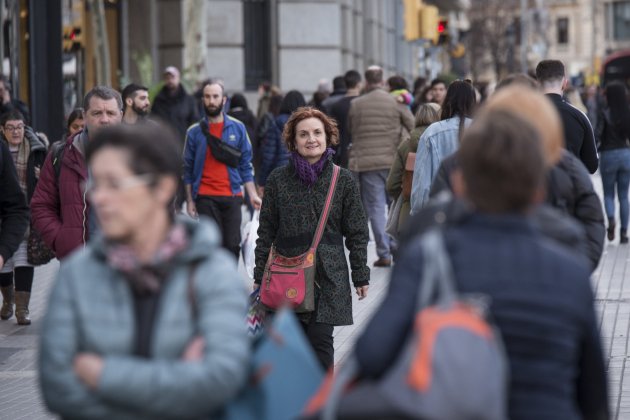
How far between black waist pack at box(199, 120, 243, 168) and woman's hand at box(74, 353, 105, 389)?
864 centimetres

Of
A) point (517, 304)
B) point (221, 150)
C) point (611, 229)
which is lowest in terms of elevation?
point (611, 229)

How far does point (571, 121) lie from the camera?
8.17 metres

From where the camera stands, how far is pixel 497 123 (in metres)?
3.58

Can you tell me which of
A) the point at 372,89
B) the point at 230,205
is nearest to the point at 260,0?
the point at 372,89

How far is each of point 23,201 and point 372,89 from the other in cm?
947

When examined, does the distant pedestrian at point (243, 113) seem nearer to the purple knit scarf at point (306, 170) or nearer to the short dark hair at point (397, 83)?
the short dark hair at point (397, 83)

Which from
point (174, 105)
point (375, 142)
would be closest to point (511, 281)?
point (375, 142)

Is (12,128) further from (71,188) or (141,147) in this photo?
(141,147)

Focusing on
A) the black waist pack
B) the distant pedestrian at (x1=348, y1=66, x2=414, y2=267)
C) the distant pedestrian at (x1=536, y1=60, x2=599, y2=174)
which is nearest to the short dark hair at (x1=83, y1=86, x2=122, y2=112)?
the distant pedestrian at (x1=536, y1=60, x2=599, y2=174)

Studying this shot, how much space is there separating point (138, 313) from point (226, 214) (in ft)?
28.6

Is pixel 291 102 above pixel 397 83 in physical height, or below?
below

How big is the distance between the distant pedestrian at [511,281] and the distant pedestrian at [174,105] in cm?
1445

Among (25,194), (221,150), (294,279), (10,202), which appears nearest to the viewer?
(10,202)

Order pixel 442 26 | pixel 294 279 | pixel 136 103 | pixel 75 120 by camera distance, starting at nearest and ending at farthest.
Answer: pixel 294 279 → pixel 136 103 → pixel 75 120 → pixel 442 26
